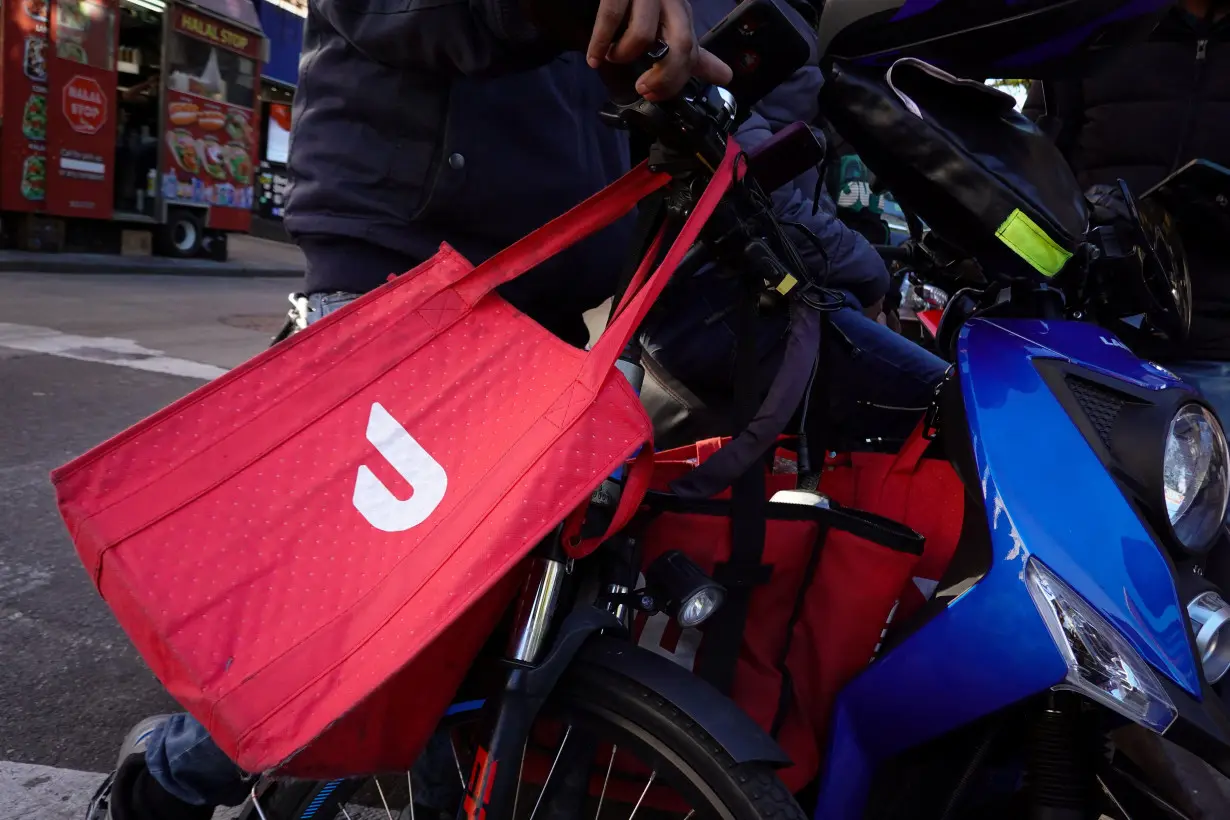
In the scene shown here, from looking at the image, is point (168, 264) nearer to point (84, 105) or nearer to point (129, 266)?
point (129, 266)

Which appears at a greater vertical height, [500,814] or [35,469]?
[500,814]

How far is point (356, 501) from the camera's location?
1.26 metres

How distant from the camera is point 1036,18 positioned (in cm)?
140

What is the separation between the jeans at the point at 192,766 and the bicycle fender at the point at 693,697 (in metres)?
0.69

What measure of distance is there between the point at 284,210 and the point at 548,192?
50 cm

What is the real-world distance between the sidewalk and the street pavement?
58.0 inches

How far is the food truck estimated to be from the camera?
456 inches

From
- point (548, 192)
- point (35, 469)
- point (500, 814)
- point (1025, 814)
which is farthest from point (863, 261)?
point (35, 469)

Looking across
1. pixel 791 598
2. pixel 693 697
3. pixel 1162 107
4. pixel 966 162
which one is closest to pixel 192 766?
pixel 693 697

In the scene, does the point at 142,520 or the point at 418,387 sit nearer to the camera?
the point at 142,520

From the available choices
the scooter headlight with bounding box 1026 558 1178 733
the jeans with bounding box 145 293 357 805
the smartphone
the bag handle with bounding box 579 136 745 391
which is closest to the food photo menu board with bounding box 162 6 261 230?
the jeans with bounding box 145 293 357 805

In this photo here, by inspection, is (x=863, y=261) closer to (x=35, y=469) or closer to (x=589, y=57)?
(x=589, y=57)

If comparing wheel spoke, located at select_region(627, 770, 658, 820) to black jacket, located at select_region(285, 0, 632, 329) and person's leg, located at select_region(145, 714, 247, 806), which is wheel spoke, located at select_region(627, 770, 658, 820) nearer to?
person's leg, located at select_region(145, 714, 247, 806)

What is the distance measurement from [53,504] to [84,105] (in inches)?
412
